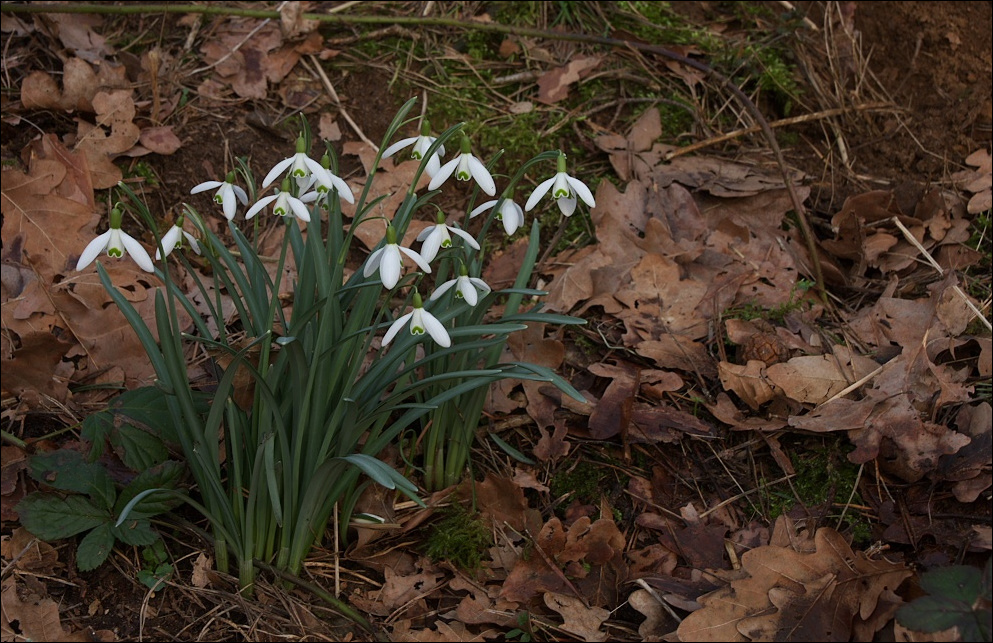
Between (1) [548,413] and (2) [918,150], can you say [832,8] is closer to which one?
(2) [918,150]

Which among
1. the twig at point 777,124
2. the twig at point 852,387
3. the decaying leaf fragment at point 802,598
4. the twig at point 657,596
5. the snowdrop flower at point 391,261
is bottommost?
the twig at point 657,596

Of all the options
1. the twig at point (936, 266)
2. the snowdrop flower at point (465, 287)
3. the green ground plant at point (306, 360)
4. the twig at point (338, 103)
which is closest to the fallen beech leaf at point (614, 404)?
the green ground plant at point (306, 360)

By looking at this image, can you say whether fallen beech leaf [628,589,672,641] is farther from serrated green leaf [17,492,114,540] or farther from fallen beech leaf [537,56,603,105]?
fallen beech leaf [537,56,603,105]

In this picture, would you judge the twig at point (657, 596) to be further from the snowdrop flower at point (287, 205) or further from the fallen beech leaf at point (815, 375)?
the snowdrop flower at point (287, 205)

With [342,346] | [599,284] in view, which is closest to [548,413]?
[599,284]

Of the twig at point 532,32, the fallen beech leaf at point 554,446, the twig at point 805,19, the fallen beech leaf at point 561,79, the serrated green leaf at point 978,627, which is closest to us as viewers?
the serrated green leaf at point 978,627

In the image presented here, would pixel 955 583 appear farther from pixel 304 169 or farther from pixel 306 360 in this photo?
pixel 304 169

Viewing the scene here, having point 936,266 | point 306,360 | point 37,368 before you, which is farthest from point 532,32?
point 37,368
